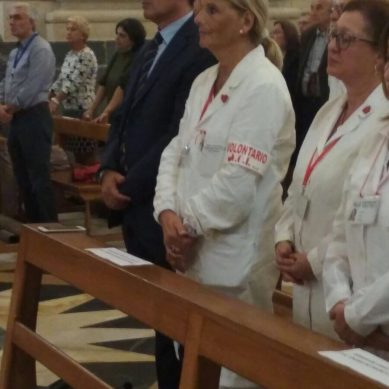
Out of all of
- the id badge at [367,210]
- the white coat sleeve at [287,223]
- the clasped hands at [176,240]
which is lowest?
the clasped hands at [176,240]

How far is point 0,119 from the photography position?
6555 millimetres

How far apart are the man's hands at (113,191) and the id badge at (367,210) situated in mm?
1181

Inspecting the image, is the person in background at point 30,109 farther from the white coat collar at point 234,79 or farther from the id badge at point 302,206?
the id badge at point 302,206

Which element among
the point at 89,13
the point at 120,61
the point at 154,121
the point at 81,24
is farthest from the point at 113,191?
the point at 89,13

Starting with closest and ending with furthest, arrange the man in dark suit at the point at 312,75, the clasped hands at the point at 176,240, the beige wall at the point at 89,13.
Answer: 1. the clasped hands at the point at 176,240
2. the man in dark suit at the point at 312,75
3. the beige wall at the point at 89,13

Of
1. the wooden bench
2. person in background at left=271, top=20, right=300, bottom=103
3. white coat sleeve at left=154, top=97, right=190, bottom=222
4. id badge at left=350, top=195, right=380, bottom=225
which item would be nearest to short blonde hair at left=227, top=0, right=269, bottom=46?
white coat sleeve at left=154, top=97, right=190, bottom=222

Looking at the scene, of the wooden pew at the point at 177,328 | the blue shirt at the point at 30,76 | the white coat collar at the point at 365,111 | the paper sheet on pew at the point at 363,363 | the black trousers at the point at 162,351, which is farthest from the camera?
the blue shirt at the point at 30,76

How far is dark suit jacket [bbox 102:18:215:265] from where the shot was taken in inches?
124

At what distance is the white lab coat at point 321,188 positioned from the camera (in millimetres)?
2436

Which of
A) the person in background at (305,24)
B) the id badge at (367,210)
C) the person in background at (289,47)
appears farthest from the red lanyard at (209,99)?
the person in background at (305,24)

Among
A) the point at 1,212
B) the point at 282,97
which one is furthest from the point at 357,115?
the point at 1,212

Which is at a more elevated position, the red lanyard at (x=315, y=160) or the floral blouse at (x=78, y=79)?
the red lanyard at (x=315, y=160)

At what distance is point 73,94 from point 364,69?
20.4 ft

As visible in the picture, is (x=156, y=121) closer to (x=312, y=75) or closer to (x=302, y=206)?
(x=302, y=206)
